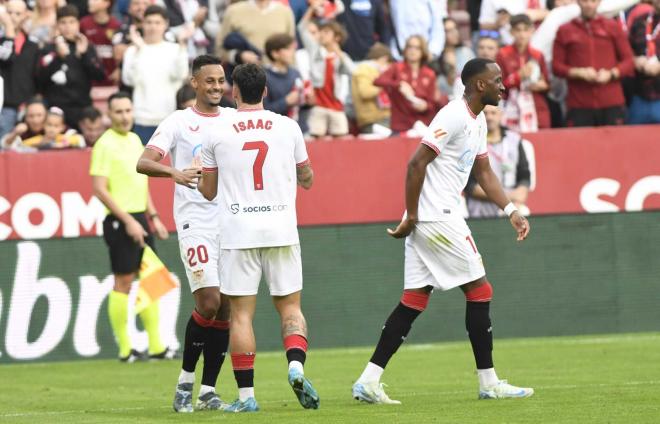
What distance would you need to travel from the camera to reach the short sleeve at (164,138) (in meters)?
11.0

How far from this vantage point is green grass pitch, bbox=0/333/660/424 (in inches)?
395

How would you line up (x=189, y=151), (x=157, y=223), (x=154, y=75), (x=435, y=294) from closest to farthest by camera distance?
(x=189, y=151)
(x=157, y=223)
(x=435, y=294)
(x=154, y=75)

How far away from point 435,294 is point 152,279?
339 centimetres

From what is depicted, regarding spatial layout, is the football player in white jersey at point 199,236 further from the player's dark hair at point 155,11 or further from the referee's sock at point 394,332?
the player's dark hair at point 155,11

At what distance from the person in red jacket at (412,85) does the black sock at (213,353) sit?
955 cm

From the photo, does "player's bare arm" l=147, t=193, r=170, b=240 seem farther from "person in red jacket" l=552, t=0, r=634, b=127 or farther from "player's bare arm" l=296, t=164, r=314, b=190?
"person in red jacket" l=552, t=0, r=634, b=127

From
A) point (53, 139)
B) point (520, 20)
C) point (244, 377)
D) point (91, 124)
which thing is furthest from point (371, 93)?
point (244, 377)

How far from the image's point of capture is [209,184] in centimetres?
1040

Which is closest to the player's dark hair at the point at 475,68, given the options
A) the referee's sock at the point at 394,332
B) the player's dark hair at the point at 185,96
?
the referee's sock at the point at 394,332

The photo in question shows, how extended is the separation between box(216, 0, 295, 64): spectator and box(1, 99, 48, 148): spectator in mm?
2627

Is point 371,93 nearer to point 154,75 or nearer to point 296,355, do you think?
point 154,75

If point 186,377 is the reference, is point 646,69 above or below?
above

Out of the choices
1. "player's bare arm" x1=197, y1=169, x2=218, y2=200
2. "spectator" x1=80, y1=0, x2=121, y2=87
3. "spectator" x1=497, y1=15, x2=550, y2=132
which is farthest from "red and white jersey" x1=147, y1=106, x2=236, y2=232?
"spectator" x1=80, y1=0, x2=121, y2=87

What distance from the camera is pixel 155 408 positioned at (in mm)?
11211
